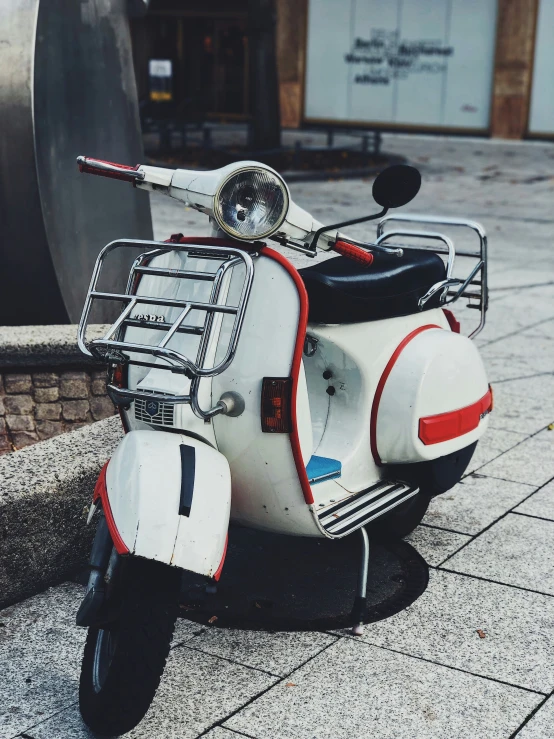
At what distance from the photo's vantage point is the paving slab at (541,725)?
302 centimetres

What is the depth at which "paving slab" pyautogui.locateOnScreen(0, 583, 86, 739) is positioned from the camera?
3.12 meters

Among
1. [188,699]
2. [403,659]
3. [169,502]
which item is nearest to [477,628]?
Answer: [403,659]

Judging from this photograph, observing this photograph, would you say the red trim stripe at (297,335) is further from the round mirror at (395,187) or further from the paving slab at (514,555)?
the paving slab at (514,555)

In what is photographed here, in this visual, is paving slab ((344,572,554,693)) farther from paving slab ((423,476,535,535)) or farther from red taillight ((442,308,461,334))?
red taillight ((442,308,461,334))

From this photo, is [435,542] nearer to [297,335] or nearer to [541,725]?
[541,725]

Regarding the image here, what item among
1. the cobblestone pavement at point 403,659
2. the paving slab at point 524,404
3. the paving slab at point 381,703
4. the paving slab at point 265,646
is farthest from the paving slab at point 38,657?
the paving slab at point 524,404

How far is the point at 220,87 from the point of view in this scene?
27.6m

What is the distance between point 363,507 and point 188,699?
915 mm

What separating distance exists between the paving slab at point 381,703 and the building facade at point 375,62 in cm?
1971

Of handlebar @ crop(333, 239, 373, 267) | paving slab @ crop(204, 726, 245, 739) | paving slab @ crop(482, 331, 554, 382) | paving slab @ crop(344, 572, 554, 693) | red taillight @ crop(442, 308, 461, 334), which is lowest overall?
paving slab @ crop(482, 331, 554, 382)

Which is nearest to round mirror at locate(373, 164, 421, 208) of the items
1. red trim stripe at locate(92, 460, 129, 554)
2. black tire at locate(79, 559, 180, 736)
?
red trim stripe at locate(92, 460, 129, 554)

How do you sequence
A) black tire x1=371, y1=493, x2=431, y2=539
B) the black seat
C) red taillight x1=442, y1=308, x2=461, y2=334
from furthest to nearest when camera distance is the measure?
red taillight x1=442, y1=308, x2=461, y2=334, black tire x1=371, y1=493, x2=431, y2=539, the black seat

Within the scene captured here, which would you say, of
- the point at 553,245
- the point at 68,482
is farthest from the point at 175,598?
the point at 553,245

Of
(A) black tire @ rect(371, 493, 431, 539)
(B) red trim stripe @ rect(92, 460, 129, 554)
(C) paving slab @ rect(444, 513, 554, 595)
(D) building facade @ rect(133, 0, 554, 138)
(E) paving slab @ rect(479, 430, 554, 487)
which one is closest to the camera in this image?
(B) red trim stripe @ rect(92, 460, 129, 554)
